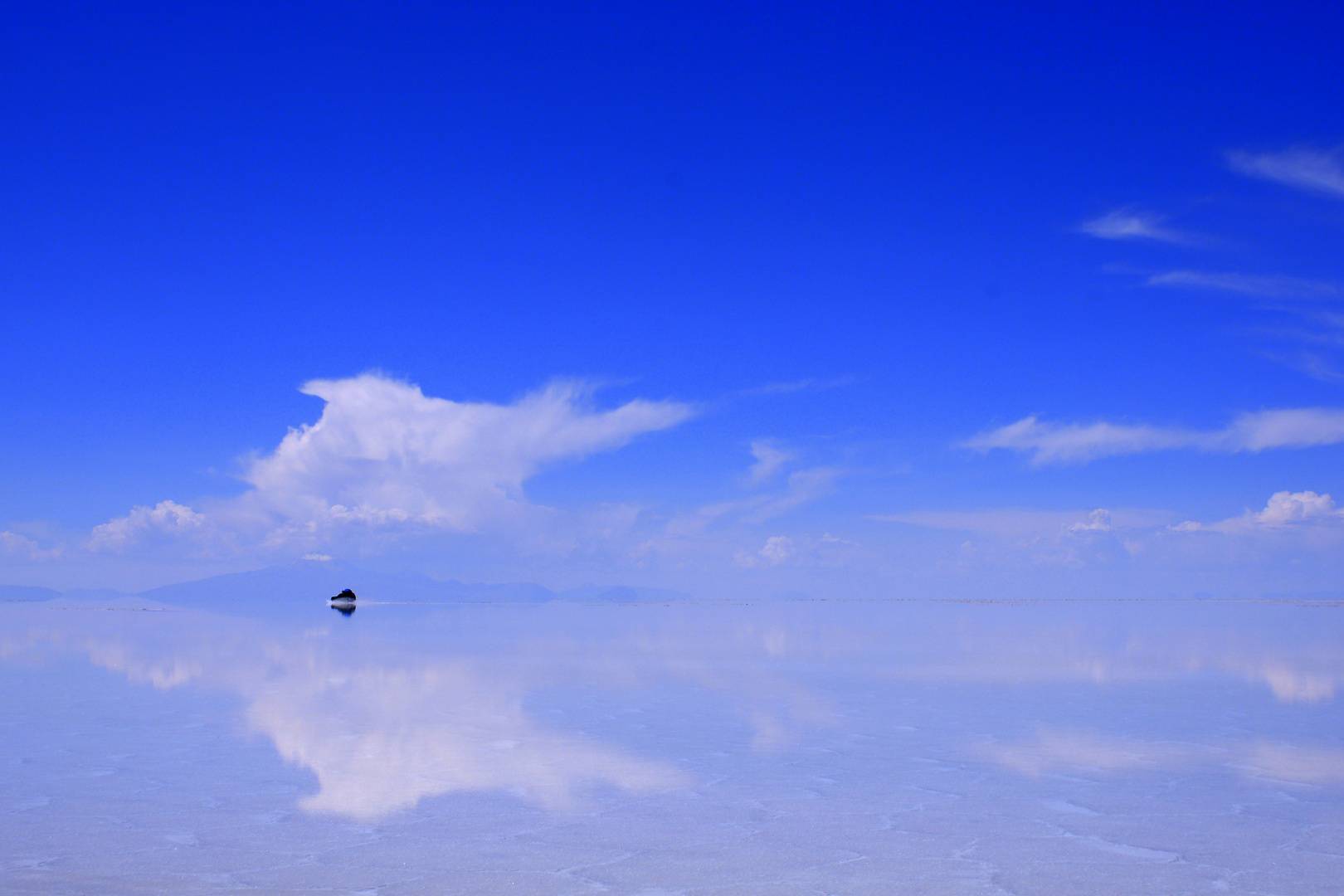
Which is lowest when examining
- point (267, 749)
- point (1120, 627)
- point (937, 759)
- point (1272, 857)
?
point (1272, 857)

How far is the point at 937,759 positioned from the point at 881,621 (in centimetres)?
4386

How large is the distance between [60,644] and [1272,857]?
116ft

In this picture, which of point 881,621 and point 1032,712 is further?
point 881,621

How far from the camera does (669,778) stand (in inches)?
460

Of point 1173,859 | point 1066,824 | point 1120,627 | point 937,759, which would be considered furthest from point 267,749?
point 1120,627

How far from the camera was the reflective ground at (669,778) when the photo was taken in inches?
316

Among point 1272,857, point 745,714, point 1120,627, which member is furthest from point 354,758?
point 1120,627

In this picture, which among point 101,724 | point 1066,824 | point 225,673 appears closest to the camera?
point 1066,824

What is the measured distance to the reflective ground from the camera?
8031 mm

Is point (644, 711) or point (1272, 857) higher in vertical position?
point (644, 711)

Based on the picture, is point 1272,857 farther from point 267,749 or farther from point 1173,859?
point 267,749

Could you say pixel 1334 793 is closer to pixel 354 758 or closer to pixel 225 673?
pixel 354 758

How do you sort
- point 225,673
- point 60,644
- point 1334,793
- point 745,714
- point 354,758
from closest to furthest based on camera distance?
1. point 1334,793
2. point 354,758
3. point 745,714
4. point 225,673
5. point 60,644

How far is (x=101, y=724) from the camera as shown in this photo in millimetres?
Answer: 15461
